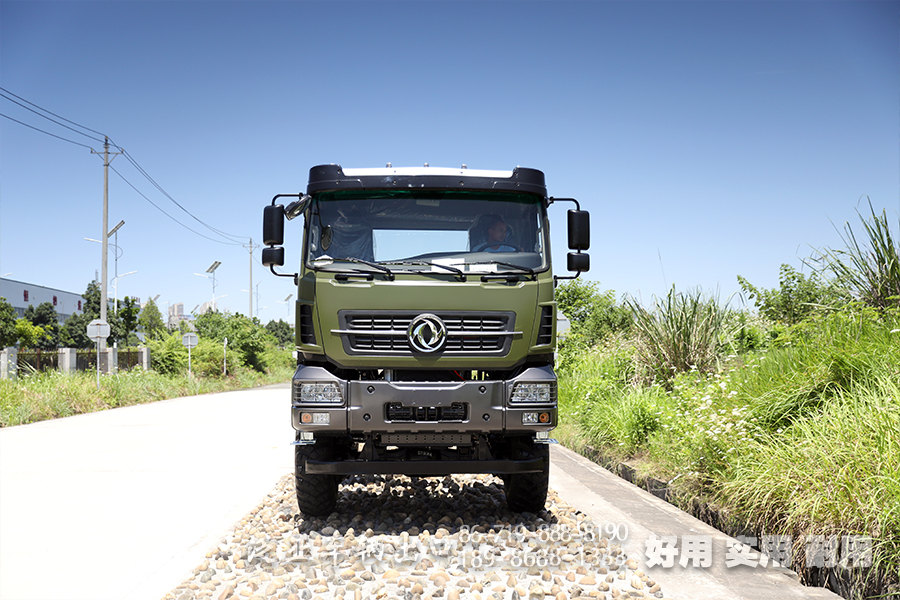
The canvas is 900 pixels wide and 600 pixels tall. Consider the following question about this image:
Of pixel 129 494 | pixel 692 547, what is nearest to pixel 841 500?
pixel 692 547

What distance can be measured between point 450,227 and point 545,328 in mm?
1275

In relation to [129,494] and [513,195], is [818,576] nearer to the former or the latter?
[513,195]

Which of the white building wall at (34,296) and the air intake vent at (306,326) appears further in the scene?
the white building wall at (34,296)

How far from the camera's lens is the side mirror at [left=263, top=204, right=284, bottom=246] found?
6.29 metres

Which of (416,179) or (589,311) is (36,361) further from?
(416,179)

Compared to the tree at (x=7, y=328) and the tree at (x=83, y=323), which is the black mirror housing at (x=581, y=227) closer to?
the tree at (x=7, y=328)

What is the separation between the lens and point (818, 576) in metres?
4.71

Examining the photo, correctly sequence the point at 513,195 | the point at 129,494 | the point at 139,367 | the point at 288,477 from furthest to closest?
the point at 139,367 < the point at 288,477 < the point at 129,494 < the point at 513,195

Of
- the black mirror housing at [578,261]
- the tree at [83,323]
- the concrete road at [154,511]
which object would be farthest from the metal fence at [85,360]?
the tree at [83,323]

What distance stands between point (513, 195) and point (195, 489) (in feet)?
16.6

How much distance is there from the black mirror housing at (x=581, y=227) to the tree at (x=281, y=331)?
278 feet

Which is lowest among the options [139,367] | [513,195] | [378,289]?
[139,367]

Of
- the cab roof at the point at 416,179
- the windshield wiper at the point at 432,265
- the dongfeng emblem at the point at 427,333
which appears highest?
the cab roof at the point at 416,179

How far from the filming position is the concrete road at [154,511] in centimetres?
463
